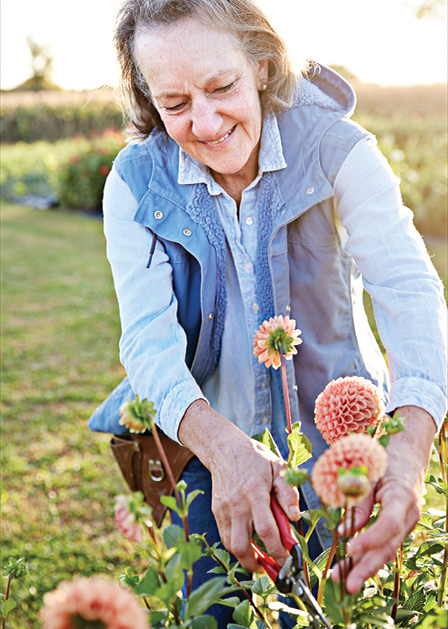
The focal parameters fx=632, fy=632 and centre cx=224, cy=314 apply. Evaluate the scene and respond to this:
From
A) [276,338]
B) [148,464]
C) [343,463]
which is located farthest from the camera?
[148,464]

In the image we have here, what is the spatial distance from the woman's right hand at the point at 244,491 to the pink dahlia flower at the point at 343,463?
28 cm

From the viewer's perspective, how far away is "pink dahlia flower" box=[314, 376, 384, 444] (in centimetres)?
94

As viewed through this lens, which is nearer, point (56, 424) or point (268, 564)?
point (268, 564)

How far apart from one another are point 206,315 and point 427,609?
810mm

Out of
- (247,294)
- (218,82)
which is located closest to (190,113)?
(218,82)

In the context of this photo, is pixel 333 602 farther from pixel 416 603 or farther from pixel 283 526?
pixel 416 603

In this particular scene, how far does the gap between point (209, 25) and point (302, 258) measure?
57 cm

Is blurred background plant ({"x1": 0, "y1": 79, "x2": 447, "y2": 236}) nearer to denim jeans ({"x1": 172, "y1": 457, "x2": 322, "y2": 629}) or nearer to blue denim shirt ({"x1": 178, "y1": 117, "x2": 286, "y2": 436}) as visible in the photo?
blue denim shirt ({"x1": 178, "y1": 117, "x2": 286, "y2": 436})

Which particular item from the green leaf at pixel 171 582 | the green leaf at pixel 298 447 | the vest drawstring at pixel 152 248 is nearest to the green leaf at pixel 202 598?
the green leaf at pixel 171 582

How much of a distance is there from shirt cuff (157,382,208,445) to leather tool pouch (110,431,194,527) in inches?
22.1

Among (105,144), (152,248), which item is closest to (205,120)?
(152,248)

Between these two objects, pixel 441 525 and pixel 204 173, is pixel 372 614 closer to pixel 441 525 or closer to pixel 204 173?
pixel 441 525

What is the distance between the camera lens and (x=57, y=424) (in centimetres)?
400

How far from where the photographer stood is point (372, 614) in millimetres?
792
